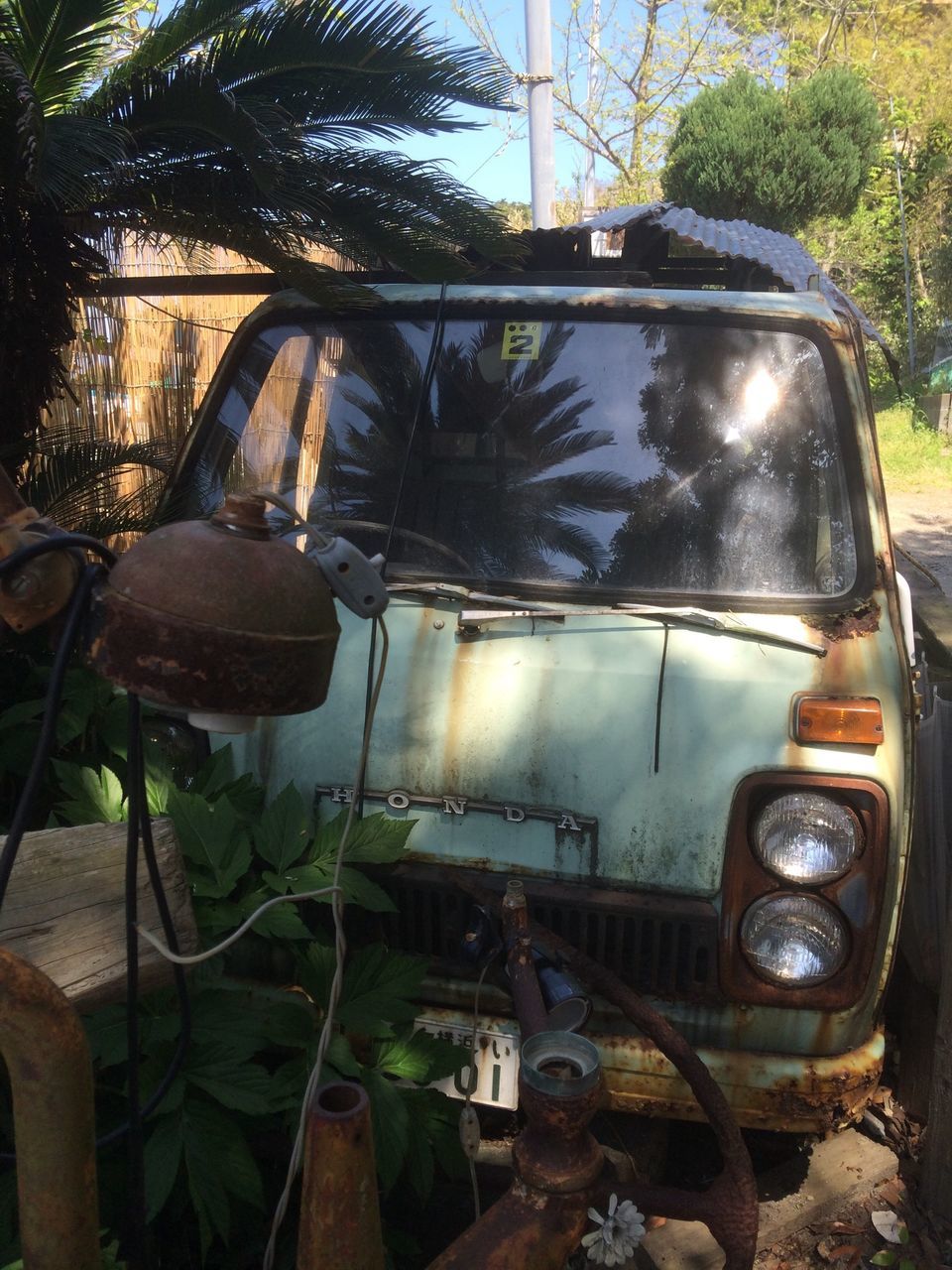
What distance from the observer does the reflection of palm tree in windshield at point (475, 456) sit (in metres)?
2.55

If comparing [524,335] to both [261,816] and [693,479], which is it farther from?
[261,816]

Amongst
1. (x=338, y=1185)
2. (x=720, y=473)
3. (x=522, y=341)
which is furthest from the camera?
(x=522, y=341)

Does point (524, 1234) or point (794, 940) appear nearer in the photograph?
point (524, 1234)

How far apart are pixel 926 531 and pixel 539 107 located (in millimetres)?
6181

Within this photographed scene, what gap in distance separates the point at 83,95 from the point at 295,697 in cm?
287

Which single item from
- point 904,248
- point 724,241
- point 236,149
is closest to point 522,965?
point 236,149

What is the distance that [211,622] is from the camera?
1023mm

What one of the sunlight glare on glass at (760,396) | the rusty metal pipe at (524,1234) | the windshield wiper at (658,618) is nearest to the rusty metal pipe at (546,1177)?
the rusty metal pipe at (524,1234)

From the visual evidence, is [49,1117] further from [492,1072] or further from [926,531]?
[926,531]

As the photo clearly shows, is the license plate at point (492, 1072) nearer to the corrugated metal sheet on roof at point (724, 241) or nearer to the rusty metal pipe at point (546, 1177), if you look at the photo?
the rusty metal pipe at point (546, 1177)

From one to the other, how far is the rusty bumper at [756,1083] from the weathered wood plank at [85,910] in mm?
899

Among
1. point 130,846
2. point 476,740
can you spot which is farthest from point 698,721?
point 130,846

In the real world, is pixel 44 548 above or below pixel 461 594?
above

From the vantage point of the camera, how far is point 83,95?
A: 10.2 feet
